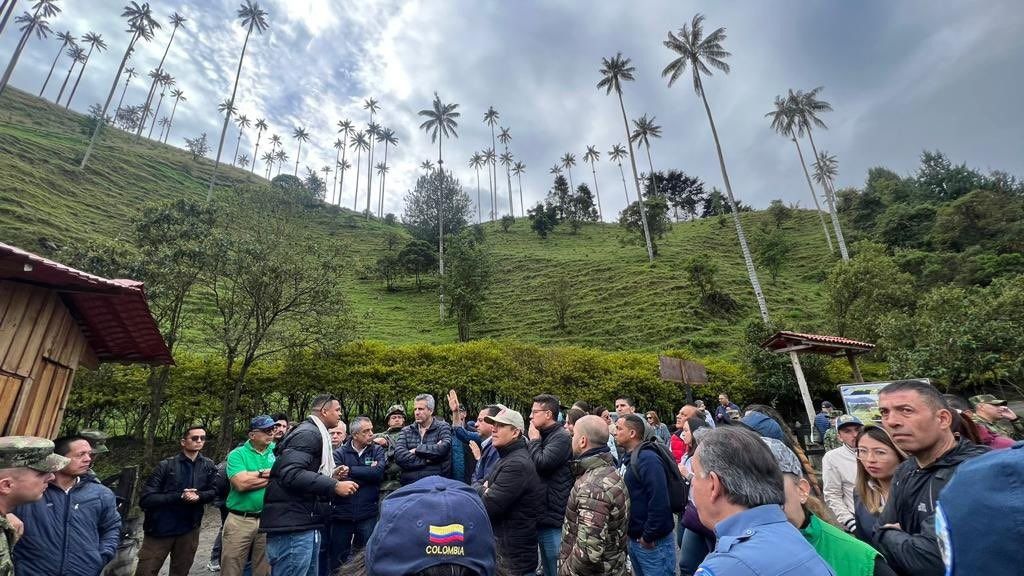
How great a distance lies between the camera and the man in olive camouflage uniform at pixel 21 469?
2.51m

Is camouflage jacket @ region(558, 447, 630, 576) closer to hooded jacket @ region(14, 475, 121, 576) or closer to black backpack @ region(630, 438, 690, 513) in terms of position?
black backpack @ region(630, 438, 690, 513)

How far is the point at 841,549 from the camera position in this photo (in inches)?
75.4

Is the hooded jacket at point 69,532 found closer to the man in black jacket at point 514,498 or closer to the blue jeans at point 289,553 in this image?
the blue jeans at point 289,553

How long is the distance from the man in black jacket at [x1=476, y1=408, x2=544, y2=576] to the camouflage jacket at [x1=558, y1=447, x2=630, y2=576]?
1.18 feet

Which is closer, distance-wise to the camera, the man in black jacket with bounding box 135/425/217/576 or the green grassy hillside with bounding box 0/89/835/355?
the man in black jacket with bounding box 135/425/217/576

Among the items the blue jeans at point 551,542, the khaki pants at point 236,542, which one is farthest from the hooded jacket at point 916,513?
the khaki pants at point 236,542

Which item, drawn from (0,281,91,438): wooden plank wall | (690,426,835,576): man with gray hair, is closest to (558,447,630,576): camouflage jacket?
(690,426,835,576): man with gray hair

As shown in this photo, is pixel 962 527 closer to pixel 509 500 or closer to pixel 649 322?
pixel 509 500

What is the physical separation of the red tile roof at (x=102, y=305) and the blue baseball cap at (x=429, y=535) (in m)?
3.68

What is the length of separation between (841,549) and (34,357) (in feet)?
21.5

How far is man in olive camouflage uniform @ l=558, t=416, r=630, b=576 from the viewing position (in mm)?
3166

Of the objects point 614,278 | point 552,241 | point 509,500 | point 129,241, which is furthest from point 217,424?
point 552,241

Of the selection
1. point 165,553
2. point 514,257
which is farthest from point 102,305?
point 514,257

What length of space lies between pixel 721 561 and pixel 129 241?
15.4 meters
